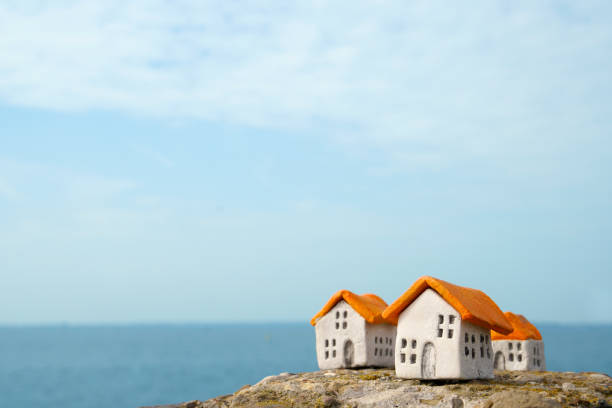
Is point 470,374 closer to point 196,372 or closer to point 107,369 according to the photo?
point 196,372

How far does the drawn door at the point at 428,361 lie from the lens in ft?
70.2

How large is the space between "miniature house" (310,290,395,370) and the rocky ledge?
1.95 m

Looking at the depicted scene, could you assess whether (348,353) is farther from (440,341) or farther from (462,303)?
(462,303)

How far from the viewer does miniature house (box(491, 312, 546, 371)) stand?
27.6 metres

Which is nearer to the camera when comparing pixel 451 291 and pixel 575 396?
pixel 575 396

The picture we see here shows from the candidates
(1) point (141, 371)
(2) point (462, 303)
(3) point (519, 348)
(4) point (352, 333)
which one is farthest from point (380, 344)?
(1) point (141, 371)

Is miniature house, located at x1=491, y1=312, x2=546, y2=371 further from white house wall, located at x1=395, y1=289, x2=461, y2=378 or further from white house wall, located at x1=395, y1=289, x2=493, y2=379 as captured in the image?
white house wall, located at x1=395, y1=289, x2=461, y2=378

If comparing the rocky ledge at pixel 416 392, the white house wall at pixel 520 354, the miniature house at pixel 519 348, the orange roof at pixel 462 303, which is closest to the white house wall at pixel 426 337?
the orange roof at pixel 462 303

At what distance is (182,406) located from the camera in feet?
78.5

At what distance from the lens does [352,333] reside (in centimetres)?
2664

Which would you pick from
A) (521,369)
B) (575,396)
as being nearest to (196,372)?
(521,369)

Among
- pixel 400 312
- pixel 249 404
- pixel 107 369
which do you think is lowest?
pixel 107 369

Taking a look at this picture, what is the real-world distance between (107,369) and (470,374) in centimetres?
10310

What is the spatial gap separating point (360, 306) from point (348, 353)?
198cm
